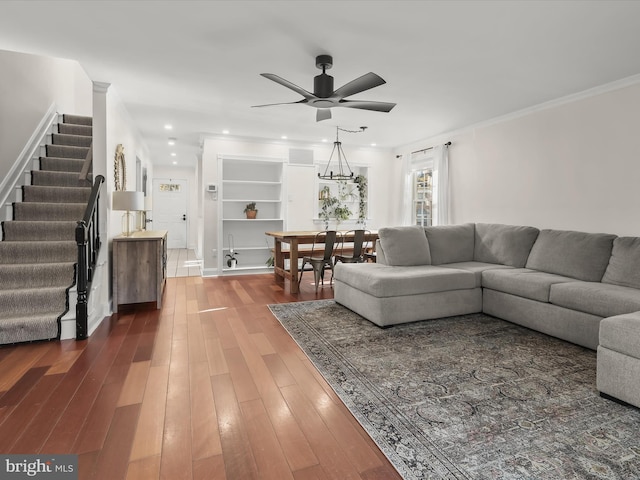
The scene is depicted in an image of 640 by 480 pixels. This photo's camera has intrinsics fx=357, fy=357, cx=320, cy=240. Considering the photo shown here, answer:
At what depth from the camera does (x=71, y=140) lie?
5.16 meters

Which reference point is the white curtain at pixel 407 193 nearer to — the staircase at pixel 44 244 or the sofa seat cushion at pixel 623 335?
the sofa seat cushion at pixel 623 335

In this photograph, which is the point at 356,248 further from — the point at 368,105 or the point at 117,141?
the point at 117,141

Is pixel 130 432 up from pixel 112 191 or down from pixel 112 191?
down

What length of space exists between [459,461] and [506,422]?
0.49 meters

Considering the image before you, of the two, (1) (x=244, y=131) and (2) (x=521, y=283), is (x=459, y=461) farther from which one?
(1) (x=244, y=131)

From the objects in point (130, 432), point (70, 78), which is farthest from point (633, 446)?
point (70, 78)

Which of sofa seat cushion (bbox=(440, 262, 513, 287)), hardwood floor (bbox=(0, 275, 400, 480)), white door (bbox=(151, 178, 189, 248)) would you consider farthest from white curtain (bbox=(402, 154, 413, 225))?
white door (bbox=(151, 178, 189, 248))

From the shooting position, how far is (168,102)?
445cm

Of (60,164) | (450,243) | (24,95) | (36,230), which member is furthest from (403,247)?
(24,95)

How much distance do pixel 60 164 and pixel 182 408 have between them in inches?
172

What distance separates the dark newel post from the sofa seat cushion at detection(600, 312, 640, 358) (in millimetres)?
3947

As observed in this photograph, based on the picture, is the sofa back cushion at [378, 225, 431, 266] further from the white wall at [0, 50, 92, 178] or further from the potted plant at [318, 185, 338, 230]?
the white wall at [0, 50, 92, 178]

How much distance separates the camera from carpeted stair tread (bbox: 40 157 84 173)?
4.74 m

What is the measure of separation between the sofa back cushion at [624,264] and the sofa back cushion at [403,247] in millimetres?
1749
